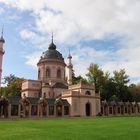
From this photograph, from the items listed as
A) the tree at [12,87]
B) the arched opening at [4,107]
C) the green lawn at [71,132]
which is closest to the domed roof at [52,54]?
the tree at [12,87]

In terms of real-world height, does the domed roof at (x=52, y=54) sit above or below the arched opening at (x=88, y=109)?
above

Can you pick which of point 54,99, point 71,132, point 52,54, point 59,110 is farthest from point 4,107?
point 71,132

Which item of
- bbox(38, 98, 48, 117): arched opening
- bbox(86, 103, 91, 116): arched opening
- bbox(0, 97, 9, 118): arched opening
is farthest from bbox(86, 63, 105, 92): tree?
bbox(0, 97, 9, 118): arched opening

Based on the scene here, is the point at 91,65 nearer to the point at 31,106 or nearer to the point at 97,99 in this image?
the point at 97,99

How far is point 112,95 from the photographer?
7400 centimetres

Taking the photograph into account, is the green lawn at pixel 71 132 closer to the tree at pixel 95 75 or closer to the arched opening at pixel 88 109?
the arched opening at pixel 88 109

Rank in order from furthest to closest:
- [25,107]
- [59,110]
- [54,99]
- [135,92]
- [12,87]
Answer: [135,92] < [12,87] < [54,99] < [59,110] < [25,107]

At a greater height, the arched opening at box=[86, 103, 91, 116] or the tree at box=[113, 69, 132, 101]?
the tree at box=[113, 69, 132, 101]

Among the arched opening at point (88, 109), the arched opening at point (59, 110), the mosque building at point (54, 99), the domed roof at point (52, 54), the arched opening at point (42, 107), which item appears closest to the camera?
the mosque building at point (54, 99)

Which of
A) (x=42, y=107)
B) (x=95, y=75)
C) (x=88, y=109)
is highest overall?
(x=95, y=75)

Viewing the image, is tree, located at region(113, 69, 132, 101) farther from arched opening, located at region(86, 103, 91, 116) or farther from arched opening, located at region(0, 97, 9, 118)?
arched opening, located at region(0, 97, 9, 118)

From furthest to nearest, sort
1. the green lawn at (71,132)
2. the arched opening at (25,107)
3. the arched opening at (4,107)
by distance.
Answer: the arched opening at (25,107) < the arched opening at (4,107) < the green lawn at (71,132)

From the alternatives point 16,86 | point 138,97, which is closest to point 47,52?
point 16,86

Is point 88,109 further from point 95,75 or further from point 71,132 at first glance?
point 71,132
